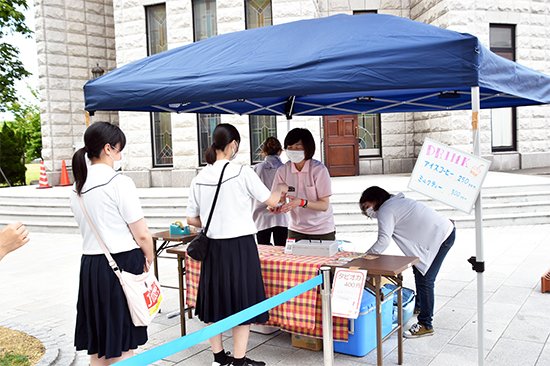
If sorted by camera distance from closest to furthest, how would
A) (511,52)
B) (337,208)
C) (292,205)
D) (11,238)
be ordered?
1. (11,238)
2. (292,205)
3. (337,208)
4. (511,52)

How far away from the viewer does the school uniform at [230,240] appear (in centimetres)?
376

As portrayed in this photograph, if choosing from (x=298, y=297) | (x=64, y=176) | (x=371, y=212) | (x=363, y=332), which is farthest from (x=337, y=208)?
(x=64, y=176)

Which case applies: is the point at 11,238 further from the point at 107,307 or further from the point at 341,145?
the point at 341,145

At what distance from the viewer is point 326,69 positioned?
3.65m

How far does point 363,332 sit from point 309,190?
1.33 m

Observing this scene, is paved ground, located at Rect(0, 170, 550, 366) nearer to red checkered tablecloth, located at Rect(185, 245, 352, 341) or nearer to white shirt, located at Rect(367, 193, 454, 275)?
red checkered tablecloth, located at Rect(185, 245, 352, 341)

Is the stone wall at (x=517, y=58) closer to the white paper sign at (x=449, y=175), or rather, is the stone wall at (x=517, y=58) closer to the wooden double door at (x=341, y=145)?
the wooden double door at (x=341, y=145)

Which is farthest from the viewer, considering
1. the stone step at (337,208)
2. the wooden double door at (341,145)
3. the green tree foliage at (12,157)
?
the green tree foliage at (12,157)

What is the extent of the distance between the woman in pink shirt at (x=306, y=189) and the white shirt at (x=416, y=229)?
635mm

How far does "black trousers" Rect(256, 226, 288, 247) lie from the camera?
577 centimetres

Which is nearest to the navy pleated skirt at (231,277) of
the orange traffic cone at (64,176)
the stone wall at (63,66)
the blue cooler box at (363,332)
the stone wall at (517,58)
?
the blue cooler box at (363,332)

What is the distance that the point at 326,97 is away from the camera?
→ 614cm

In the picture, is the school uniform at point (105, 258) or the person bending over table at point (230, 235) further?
the person bending over table at point (230, 235)

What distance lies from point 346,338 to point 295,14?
1047 cm
